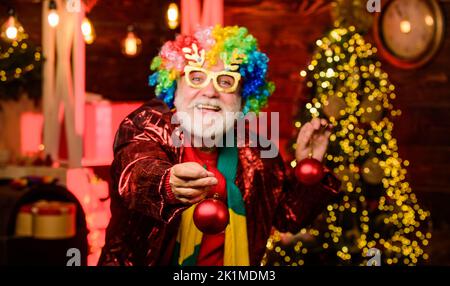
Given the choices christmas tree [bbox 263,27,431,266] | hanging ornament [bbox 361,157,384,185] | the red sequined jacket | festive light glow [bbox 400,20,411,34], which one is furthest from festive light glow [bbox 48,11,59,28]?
festive light glow [bbox 400,20,411,34]

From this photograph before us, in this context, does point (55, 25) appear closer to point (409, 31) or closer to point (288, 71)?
point (288, 71)

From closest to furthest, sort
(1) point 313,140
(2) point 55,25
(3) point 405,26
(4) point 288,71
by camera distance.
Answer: (1) point 313,140 < (2) point 55,25 < (3) point 405,26 < (4) point 288,71

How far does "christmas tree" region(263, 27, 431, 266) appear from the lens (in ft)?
12.2

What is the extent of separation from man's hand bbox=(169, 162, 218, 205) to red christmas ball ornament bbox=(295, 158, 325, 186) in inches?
21.0

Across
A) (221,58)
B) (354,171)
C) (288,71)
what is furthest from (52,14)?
(288,71)

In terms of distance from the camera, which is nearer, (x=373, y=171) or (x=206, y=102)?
(x=206, y=102)

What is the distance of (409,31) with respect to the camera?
469 cm

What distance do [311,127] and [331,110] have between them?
1034 mm

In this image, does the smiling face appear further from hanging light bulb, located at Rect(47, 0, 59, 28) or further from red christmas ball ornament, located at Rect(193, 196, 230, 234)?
hanging light bulb, located at Rect(47, 0, 59, 28)

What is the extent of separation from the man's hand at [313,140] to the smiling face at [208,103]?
0.29 metres

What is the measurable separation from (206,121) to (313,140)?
1.45ft

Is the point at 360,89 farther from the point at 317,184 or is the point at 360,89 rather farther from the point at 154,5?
the point at 154,5

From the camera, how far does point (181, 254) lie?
2.54 metres

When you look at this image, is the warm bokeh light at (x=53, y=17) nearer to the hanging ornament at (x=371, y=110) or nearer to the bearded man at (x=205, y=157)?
the bearded man at (x=205, y=157)
